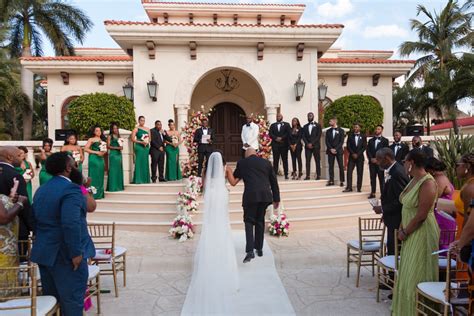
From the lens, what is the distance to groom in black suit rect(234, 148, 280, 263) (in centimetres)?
696

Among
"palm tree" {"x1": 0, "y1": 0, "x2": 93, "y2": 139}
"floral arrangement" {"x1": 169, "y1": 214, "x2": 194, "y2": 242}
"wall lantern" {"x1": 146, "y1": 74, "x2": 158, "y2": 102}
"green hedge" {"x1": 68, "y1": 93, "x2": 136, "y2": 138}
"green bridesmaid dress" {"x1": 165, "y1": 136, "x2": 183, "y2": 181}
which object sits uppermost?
"palm tree" {"x1": 0, "y1": 0, "x2": 93, "y2": 139}

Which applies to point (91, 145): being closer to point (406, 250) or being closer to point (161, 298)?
point (161, 298)

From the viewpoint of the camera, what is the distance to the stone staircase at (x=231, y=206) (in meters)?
9.65

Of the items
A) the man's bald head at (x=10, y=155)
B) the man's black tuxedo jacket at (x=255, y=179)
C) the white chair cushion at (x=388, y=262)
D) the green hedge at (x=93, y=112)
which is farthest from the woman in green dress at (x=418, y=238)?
the green hedge at (x=93, y=112)

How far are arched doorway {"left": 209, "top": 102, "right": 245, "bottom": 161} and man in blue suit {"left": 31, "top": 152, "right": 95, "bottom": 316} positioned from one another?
13.9 meters

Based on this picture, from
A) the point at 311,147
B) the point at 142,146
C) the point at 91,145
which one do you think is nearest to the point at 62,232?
the point at 91,145

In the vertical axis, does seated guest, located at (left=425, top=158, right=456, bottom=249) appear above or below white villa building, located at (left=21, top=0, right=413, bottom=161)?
below

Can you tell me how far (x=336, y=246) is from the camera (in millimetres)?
8016

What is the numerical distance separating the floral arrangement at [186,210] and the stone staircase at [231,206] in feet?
1.14

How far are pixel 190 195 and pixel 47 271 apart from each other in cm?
555

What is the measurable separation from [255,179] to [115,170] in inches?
218

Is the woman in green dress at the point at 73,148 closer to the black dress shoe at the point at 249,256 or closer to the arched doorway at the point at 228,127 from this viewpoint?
the black dress shoe at the point at 249,256

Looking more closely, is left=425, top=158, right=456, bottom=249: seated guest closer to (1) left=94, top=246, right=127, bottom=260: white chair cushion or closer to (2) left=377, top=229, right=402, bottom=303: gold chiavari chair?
(2) left=377, top=229, right=402, bottom=303: gold chiavari chair

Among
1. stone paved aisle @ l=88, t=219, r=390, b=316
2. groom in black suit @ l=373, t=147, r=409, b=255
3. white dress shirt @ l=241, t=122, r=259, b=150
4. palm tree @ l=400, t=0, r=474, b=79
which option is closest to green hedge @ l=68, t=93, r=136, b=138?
white dress shirt @ l=241, t=122, r=259, b=150
